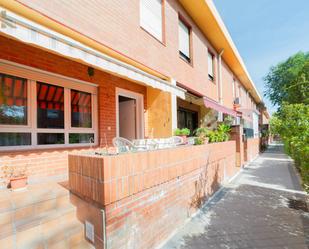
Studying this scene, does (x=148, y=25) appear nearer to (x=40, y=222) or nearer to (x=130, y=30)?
(x=130, y=30)

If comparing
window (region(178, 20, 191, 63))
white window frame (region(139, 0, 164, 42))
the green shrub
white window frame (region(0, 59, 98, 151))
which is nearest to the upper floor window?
window (region(178, 20, 191, 63))

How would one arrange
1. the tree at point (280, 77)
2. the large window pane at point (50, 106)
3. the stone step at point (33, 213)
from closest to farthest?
the stone step at point (33, 213) < the large window pane at point (50, 106) < the tree at point (280, 77)

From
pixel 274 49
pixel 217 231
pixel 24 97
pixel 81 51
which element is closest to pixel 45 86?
pixel 24 97

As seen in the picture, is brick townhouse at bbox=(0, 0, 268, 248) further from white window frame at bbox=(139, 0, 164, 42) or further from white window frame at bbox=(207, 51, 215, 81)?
white window frame at bbox=(207, 51, 215, 81)

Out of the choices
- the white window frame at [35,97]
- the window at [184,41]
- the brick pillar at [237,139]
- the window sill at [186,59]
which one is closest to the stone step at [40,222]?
the white window frame at [35,97]

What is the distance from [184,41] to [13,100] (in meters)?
10.5

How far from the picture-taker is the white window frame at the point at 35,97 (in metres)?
5.80

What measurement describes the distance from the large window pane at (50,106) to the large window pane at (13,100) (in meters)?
0.46

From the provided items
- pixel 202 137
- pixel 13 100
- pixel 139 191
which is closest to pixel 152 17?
pixel 202 137

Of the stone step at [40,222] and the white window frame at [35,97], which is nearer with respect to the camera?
the stone step at [40,222]

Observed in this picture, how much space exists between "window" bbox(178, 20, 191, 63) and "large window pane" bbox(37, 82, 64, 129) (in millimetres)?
8177

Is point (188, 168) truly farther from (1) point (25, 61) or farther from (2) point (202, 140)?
(1) point (25, 61)

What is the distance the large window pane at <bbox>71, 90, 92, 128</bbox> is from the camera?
297 inches

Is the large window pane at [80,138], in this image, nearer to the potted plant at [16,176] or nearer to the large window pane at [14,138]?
the large window pane at [14,138]
